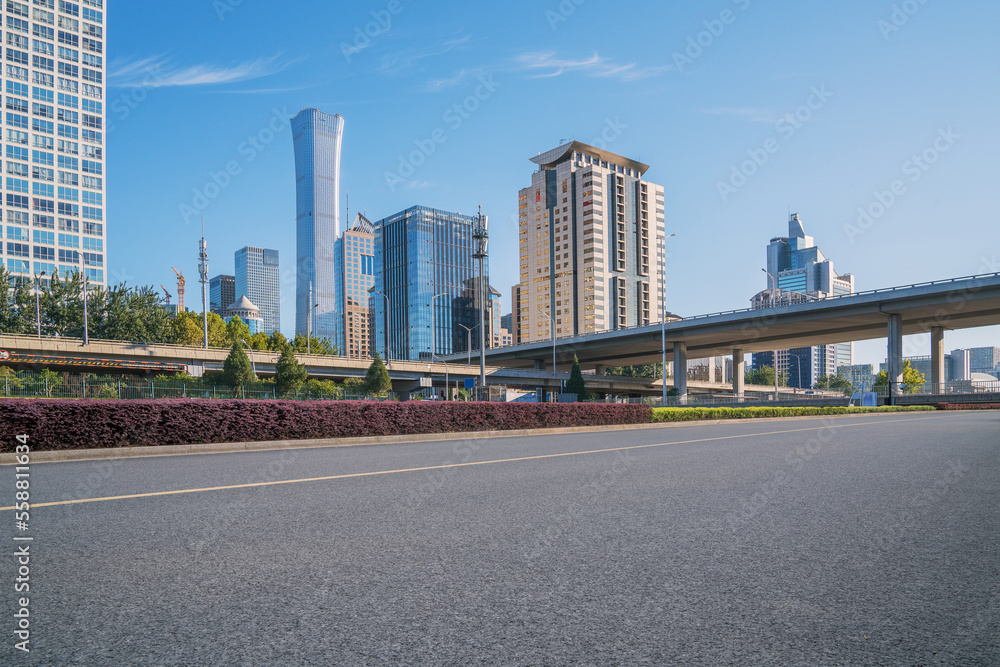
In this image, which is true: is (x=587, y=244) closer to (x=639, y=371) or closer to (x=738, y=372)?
(x=639, y=371)

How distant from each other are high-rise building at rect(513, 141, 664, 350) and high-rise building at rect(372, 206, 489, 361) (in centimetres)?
1643

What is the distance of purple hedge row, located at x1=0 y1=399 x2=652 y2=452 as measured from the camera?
42.3 feet

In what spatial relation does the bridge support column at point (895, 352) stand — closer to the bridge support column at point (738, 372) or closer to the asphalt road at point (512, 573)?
the bridge support column at point (738, 372)

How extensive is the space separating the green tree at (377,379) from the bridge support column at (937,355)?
180 ft

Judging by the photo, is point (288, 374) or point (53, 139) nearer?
point (288, 374)

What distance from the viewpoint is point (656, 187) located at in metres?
154

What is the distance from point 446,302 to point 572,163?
42629 mm

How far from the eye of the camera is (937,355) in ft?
221

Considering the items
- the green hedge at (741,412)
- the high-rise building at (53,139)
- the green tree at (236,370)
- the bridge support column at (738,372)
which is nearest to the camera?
the green hedge at (741,412)

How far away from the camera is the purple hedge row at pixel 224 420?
508 inches

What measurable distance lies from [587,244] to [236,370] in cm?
9995

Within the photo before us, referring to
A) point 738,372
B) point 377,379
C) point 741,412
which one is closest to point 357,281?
point 738,372

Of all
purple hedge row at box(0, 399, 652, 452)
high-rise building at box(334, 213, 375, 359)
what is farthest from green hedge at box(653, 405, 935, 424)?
high-rise building at box(334, 213, 375, 359)

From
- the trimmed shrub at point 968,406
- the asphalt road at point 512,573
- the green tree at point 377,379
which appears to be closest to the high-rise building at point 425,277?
the green tree at point 377,379
